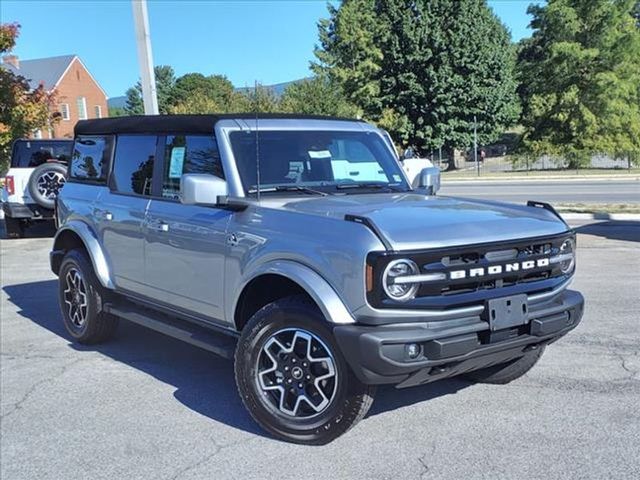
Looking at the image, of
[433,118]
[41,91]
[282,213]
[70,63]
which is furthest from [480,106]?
[282,213]

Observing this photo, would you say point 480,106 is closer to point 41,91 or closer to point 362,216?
point 41,91

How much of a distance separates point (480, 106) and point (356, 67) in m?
8.49

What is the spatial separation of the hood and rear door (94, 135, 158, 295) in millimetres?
1391

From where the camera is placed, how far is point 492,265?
3.52 m

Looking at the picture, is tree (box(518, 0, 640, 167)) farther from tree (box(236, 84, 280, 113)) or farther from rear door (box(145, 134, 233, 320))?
rear door (box(145, 134, 233, 320))

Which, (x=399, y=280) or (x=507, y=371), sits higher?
(x=399, y=280)

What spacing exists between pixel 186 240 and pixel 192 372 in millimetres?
1265

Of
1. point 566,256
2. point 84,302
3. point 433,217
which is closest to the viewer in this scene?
point 433,217

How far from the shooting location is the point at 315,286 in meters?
3.50

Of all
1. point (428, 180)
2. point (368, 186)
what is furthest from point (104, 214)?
point (428, 180)

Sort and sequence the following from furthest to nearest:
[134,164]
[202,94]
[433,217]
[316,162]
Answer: [202,94]
[134,164]
[316,162]
[433,217]

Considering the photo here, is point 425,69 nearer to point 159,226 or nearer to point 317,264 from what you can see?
point 159,226

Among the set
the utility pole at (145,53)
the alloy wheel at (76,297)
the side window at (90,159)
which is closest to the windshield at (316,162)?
the side window at (90,159)

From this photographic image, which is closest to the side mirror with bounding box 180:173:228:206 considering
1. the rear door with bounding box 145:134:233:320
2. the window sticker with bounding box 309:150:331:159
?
the rear door with bounding box 145:134:233:320
